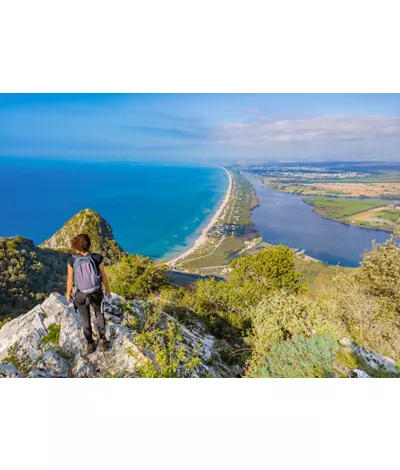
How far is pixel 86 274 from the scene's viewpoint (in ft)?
7.47

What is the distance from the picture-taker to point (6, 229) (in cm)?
1386

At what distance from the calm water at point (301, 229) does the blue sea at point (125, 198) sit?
119 inches

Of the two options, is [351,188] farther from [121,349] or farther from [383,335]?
[121,349]

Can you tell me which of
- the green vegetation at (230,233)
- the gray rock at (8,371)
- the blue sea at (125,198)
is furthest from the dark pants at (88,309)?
the blue sea at (125,198)

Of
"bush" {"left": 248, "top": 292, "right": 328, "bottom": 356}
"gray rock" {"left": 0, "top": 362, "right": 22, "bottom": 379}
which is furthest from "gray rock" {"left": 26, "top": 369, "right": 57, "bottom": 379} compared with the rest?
"bush" {"left": 248, "top": 292, "right": 328, "bottom": 356}

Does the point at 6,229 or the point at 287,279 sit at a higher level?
the point at 6,229

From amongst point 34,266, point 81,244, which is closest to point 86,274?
point 81,244

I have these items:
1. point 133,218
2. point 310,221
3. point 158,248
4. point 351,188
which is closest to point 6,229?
point 133,218

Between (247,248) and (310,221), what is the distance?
490 centimetres

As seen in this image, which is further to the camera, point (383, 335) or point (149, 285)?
point (149, 285)

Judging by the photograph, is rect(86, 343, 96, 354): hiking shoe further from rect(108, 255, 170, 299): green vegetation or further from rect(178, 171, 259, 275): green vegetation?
rect(178, 171, 259, 275): green vegetation

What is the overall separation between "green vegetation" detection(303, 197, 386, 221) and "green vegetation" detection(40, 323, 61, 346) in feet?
55.1

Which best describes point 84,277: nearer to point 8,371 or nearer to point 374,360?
point 8,371

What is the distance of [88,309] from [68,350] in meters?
0.58
